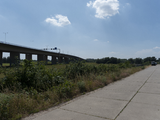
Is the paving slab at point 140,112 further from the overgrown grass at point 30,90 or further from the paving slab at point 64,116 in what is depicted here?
the overgrown grass at point 30,90

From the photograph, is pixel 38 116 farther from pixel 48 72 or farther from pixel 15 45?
pixel 15 45

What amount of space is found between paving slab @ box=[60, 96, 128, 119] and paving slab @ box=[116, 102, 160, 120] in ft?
0.73

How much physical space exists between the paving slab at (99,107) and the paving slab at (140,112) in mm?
222

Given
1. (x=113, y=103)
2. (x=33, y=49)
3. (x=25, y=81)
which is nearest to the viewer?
(x=113, y=103)

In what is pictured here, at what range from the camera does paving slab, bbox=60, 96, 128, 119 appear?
13.5 ft

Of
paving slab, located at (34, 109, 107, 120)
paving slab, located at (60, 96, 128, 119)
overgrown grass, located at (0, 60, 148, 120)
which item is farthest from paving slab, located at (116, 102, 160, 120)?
overgrown grass, located at (0, 60, 148, 120)

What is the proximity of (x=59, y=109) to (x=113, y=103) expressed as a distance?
203 centimetres

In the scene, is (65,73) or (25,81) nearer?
(25,81)

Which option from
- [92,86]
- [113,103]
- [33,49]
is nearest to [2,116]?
[113,103]

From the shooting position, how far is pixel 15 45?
4400 cm

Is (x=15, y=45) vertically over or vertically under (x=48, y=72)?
over

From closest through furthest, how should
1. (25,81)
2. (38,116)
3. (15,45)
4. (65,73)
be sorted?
(38,116)
(25,81)
(65,73)
(15,45)

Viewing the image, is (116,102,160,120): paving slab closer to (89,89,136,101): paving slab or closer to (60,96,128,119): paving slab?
(60,96,128,119): paving slab

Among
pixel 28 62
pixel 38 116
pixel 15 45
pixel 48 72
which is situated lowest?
pixel 38 116
